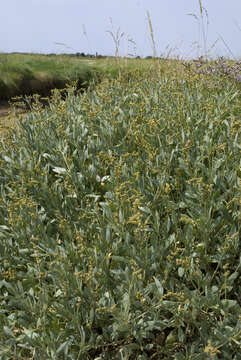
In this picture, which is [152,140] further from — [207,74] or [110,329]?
[207,74]

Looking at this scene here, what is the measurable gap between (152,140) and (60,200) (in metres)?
0.90

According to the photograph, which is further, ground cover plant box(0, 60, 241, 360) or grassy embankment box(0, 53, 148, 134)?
grassy embankment box(0, 53, 148, 134)

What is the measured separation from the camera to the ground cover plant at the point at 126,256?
2078 millimetres

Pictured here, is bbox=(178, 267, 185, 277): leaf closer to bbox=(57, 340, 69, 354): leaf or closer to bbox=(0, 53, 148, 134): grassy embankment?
bbox=(57, 340, 69, 354): leaf

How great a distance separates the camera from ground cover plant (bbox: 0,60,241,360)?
6.82ft

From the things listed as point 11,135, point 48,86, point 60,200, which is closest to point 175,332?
point 60,200

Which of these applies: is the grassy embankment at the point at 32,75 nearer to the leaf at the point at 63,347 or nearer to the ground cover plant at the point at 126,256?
→ the ground cover plant at the point at 126,256

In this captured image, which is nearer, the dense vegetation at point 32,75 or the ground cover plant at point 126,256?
the ground cover plant at point 126,256

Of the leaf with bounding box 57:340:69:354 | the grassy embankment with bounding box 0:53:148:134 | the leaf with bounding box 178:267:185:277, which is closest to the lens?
the leaf with bounding box 57:340:69:354

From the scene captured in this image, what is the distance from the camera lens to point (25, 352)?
91.7 inches

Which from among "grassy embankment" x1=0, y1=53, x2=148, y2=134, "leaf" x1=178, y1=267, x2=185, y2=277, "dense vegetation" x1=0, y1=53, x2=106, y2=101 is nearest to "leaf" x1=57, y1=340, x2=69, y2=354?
"leaf" x1=178, y1=267, x2=185, y2=277

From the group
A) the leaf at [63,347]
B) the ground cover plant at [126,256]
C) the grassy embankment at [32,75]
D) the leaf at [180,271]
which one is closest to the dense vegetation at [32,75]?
the grassy embankment at [32,75]

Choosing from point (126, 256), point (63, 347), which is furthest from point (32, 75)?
point (63, 347)

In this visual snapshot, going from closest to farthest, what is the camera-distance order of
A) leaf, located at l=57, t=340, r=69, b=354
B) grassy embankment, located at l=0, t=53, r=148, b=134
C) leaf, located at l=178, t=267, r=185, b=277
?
leaf, located at l=57, t=340, r=69, b=354
leaf, located at l=178, t=267, r=185, b=277
grassy embankment, located at l=0, t=53, r=148, b=134
